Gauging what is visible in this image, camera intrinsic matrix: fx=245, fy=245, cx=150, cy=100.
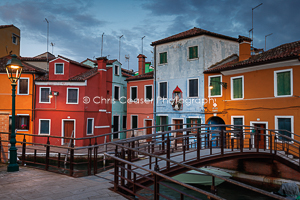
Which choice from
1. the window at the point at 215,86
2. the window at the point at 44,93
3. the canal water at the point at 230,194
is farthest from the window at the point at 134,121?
the canal water at the point at 230,194

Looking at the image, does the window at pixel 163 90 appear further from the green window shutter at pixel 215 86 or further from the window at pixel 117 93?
the window at pixel 117 93

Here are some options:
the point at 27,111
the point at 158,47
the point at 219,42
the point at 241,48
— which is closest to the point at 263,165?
Result: the point at 241,48

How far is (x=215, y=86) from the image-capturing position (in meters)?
18.6

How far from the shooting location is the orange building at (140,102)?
23422mm

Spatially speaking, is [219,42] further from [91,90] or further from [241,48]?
[91,90]

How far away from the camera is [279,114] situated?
1473cm

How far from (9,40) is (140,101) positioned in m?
17.6

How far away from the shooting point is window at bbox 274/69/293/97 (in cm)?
1418

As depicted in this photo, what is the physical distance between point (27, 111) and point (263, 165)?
67.4ft

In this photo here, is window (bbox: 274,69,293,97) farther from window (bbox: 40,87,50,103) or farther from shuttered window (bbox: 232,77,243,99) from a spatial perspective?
window (bbox: 40,87,50,103)

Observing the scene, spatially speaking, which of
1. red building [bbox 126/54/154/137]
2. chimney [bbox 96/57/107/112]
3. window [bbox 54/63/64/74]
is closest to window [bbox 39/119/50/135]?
window [bbox 54/63/64/74]

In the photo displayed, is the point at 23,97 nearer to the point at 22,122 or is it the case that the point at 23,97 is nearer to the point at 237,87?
the point at 22,122

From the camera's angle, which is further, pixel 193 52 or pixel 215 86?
pixel 193 52

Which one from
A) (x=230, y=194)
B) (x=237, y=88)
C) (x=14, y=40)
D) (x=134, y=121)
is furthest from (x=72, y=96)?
(x=230, y=194)
